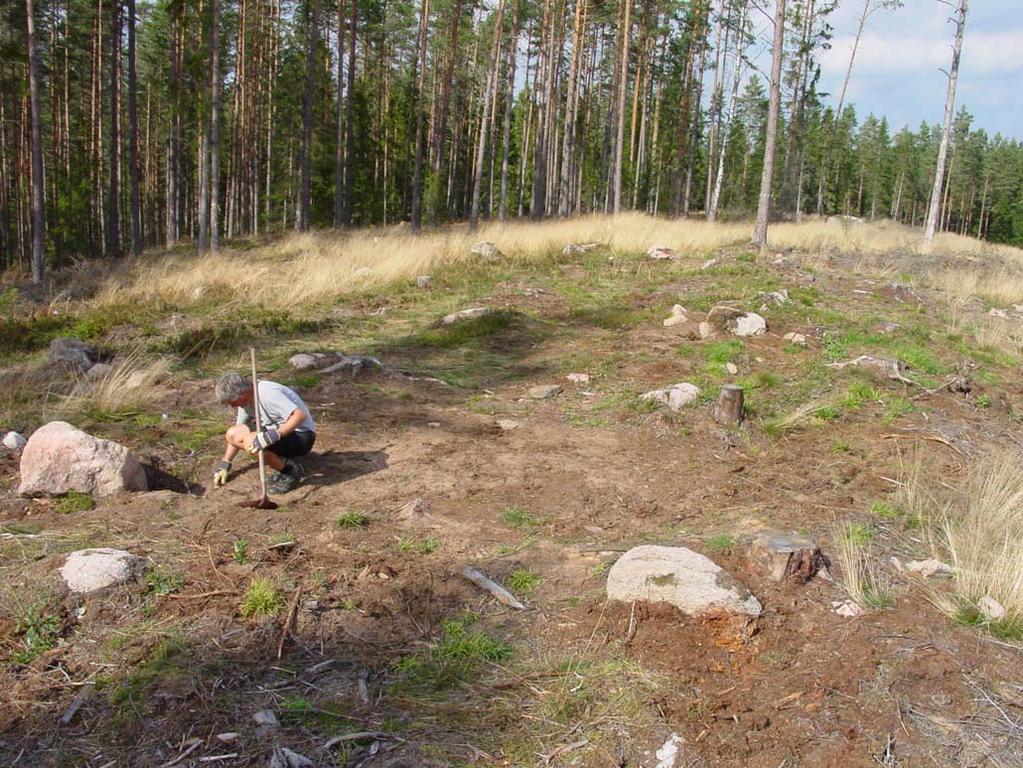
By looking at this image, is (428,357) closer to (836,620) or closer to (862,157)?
(836,620)

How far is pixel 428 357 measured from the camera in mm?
9148

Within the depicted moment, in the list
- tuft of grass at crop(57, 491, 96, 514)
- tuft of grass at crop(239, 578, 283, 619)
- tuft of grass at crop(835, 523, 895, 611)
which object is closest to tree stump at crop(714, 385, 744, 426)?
tuft of grass at crop(835, 523, 895, 611)

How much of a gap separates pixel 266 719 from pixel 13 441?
4.23m

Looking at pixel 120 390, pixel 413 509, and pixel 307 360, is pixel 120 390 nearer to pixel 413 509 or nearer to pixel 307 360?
pixel 307 360

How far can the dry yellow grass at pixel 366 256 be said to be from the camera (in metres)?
12.0

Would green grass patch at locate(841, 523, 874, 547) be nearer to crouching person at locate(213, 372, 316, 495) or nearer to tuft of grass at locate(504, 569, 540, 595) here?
tuft of grass at locate(504, 569, 540, 595)

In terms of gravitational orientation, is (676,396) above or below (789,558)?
above

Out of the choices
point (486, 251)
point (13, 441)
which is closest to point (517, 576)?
point (13, 441)

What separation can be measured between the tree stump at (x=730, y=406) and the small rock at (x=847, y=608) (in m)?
2.84

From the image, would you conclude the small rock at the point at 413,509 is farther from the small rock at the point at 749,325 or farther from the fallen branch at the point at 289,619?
the small rock at the point at 749,325

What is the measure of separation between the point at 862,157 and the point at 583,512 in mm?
70089

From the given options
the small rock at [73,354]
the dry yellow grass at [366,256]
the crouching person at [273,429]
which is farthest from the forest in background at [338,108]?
the crouching person at [273,429]

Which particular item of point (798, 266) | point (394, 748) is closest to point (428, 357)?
point (394, 748)

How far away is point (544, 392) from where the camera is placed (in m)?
7.62
